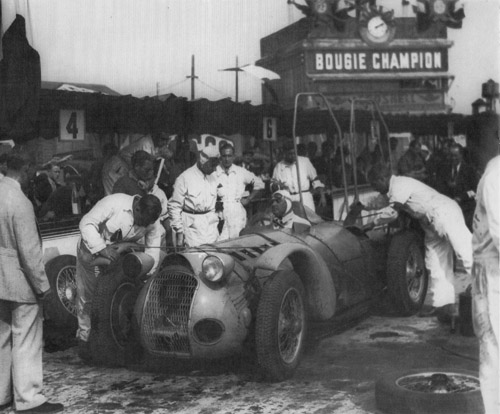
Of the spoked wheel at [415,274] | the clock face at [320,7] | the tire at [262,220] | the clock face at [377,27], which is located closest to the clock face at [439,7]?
the clock face at [377,27]

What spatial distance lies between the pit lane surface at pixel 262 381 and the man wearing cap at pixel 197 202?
2065 mm

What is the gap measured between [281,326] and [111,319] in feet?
4.77

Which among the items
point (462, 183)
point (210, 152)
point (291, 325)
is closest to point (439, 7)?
point (462, 183)

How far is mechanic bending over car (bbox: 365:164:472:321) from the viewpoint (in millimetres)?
7277

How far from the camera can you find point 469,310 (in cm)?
668

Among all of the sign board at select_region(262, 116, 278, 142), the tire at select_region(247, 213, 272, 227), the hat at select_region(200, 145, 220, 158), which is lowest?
the tire at select_region(247, 213, 272, 227)

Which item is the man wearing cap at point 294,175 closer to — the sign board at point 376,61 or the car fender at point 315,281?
the car fender at point 315,281

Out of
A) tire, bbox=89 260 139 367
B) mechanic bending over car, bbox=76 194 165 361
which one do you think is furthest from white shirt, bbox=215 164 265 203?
tire, bbox=89 260 139 367

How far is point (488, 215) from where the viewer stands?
366 centimetres

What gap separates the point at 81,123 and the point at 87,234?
396cm

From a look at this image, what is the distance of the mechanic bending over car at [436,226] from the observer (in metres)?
7.28

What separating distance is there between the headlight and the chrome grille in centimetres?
14

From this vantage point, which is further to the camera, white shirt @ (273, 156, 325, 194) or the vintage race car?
white shirt @ (273, 156, 325, 194)

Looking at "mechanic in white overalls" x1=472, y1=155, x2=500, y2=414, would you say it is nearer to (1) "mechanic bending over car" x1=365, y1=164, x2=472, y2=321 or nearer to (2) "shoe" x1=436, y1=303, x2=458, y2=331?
(2) "shoe" x1=436, y1=303, x2=458, y2=331
